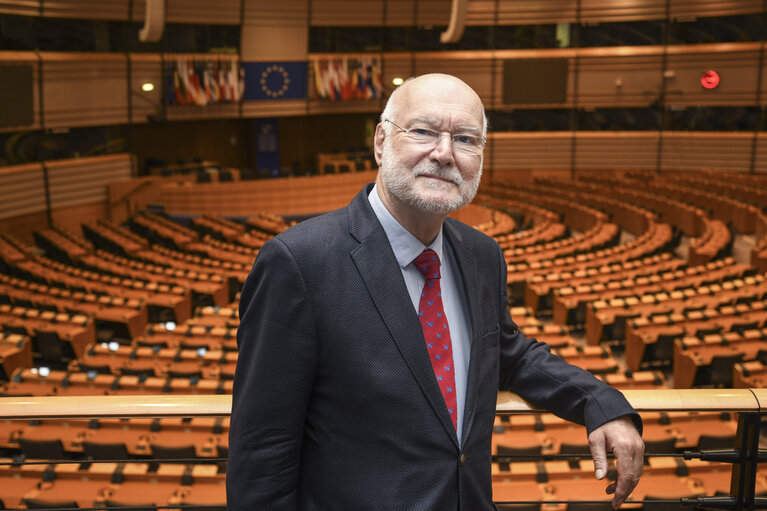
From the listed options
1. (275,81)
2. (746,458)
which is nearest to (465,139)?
(746,458)

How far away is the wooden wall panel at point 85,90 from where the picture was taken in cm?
1922

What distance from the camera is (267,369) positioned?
1607mm

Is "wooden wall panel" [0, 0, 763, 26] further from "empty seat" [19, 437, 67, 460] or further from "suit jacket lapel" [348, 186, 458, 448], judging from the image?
"suit jacket lapel" [348, 186, 458, 448]

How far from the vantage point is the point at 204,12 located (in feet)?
72.6

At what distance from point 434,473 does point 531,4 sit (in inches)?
984

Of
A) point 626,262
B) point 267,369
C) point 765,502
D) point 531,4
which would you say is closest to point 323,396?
point 267,369

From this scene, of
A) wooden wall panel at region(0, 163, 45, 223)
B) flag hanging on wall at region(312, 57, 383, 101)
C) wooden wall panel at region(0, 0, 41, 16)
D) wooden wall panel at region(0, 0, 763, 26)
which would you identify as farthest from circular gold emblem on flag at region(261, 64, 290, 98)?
wooden wall panel at region(0, 163, 45, 223)

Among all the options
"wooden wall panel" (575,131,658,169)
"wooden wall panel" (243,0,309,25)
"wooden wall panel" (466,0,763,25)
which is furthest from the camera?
"wooden wall panel" (575,131,658,169)

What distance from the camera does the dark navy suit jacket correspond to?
1610mm

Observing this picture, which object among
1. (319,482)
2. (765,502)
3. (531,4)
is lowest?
(765,502)

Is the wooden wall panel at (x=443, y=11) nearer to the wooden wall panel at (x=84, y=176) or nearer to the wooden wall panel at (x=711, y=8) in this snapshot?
the wooden wall panel at (x=711, y=8)

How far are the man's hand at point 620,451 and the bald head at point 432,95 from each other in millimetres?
852

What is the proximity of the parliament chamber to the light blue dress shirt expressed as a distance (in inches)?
10.5

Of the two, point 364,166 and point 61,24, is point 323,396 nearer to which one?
point 61,24
